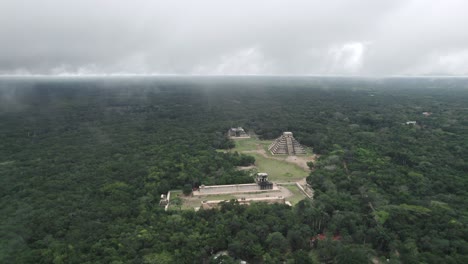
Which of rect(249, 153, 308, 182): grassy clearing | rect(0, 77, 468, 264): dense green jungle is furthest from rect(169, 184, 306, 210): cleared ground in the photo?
rect(249, 153, 308, 182): grassy clearing

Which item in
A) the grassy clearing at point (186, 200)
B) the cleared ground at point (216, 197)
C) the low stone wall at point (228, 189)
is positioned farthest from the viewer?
the low stone wall at point (228, 189)

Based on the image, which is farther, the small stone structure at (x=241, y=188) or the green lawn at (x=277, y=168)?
the green lawn at (x=277, y=168)

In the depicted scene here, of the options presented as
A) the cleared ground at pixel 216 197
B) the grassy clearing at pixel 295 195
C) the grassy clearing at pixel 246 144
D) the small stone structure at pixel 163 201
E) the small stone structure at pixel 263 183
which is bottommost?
the grassy clearing at pixel 295 195

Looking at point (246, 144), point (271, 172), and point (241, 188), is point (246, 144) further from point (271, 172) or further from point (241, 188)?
point (241, 188)

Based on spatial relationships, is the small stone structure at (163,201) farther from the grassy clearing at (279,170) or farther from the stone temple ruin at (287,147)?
the stone temple ruin at (287,147)

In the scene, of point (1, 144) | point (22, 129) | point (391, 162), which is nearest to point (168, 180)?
point (391, 162)

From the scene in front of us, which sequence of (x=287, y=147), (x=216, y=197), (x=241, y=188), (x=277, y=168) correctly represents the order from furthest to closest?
(x=287, y=147), (x=277, y=168), (x=241, y=188), (x=216, y=197)

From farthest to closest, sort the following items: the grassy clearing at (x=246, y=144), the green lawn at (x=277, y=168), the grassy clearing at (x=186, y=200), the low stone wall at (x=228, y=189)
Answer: the grassy clearing at (x=246, y=144) → the green lawn at (x=277, y=168) → the low stone wall at (x=228, y=189) → the grassy clearing at (x=186, y=200)

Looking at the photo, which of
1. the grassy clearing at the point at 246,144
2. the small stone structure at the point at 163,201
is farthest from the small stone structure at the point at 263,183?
the grassy clearing at the point at 246,144

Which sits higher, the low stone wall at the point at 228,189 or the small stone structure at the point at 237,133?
the small stone structure at the point at 237,133

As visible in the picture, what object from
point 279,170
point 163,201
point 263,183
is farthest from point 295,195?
point 163,201
